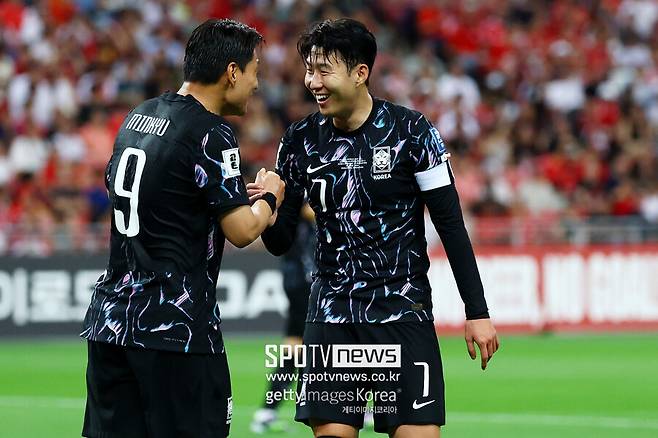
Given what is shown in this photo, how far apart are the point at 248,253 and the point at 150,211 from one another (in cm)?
1283

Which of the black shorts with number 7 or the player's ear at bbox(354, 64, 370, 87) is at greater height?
the player's ear at bbox(354, 64, 370, 87)

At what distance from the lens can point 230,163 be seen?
18.2ft

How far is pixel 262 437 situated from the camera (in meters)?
10.5

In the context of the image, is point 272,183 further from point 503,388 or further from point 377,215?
point 503,388

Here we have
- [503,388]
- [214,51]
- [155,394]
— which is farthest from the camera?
[503,388]

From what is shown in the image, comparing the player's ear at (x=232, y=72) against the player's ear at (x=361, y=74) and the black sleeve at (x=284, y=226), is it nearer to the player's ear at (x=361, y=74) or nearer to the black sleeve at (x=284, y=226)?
the player's ear at (x=361, y=74)

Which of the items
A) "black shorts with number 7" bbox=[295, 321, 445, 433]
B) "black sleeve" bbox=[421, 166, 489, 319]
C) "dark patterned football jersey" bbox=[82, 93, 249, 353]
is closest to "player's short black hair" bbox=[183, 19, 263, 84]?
"dark patterned football jersey" bbox=[82, 93, 249, 353]

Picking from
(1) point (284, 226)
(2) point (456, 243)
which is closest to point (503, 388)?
(1) point (284, 226)

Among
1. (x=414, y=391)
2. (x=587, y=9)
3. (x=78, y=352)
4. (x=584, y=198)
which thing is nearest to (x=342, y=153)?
(x=414, y=391)

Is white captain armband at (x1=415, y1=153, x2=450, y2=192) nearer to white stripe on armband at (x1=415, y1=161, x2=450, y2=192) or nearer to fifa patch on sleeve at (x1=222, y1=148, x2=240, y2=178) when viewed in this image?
white stripe on armband at (x1=415, y1=161, x2=450, y2=192)

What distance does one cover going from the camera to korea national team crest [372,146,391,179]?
623 cm

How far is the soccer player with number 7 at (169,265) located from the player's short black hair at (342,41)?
2.38 ft

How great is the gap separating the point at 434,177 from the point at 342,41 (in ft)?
2.47

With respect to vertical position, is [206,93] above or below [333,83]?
below
